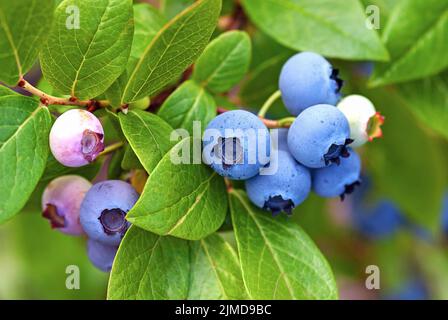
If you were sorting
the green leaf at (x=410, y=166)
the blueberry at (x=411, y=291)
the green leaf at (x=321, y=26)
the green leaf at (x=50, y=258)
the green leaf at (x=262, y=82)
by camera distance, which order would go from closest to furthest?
the green leaf at (x=321, y=26) < the green leaf at (x=262, y=82) < the green leaf at (x=410, y=166) < the green leaf at (x=50, y=258) < the blueberry at (x=411, y=291)

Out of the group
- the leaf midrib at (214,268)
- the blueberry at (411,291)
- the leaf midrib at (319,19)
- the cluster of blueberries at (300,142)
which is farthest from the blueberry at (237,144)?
the blueberry at (411,291)

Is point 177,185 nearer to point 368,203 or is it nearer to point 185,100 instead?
point 185,100

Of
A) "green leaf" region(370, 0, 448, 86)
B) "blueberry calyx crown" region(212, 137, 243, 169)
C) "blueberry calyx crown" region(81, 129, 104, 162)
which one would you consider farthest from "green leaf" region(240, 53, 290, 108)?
"blueberry calyx crown" region(81, 129, 104, 162)

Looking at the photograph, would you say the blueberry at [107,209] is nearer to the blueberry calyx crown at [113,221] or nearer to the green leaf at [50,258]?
the blueberry calyx crown at [113,221]

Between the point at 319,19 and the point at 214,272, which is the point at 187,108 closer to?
the point at 214,272

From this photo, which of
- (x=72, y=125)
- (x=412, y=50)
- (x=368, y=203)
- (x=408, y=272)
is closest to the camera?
(x=72, y=125)

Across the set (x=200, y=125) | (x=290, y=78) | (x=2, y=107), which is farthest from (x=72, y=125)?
(x=290, y=78)

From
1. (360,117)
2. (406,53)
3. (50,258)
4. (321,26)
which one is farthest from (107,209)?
(50,258)
